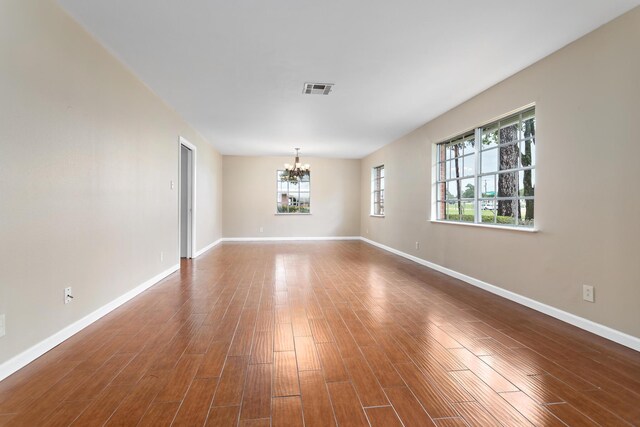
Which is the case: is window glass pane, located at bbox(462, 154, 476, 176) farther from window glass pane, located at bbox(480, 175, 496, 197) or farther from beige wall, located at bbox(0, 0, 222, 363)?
beige wall, located at bbox(0, 0, 222, 363)

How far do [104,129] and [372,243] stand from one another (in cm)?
714

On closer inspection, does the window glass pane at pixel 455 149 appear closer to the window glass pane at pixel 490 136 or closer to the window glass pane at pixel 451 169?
the window glass pane at pixel 451 169

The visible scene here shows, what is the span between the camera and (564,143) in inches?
124

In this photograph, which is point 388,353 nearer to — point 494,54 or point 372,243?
point 494,54

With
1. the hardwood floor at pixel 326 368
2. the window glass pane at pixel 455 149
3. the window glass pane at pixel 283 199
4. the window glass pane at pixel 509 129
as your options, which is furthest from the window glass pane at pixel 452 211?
the window glass pane at pixel 283 199

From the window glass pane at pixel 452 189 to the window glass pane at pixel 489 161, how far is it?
0.67m

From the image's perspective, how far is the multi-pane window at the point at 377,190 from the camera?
8945mm

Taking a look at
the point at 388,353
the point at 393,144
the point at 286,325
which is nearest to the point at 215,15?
the point at 286,325

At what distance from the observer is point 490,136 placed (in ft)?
14.4

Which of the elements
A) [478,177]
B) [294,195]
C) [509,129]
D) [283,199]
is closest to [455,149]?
[478,177]

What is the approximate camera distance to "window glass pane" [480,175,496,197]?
4.30 metres

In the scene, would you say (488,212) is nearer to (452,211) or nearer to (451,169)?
(452,211)

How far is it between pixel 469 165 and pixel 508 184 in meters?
0.94

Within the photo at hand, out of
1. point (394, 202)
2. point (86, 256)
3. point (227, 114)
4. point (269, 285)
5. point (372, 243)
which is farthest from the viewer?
point (372, 243)
